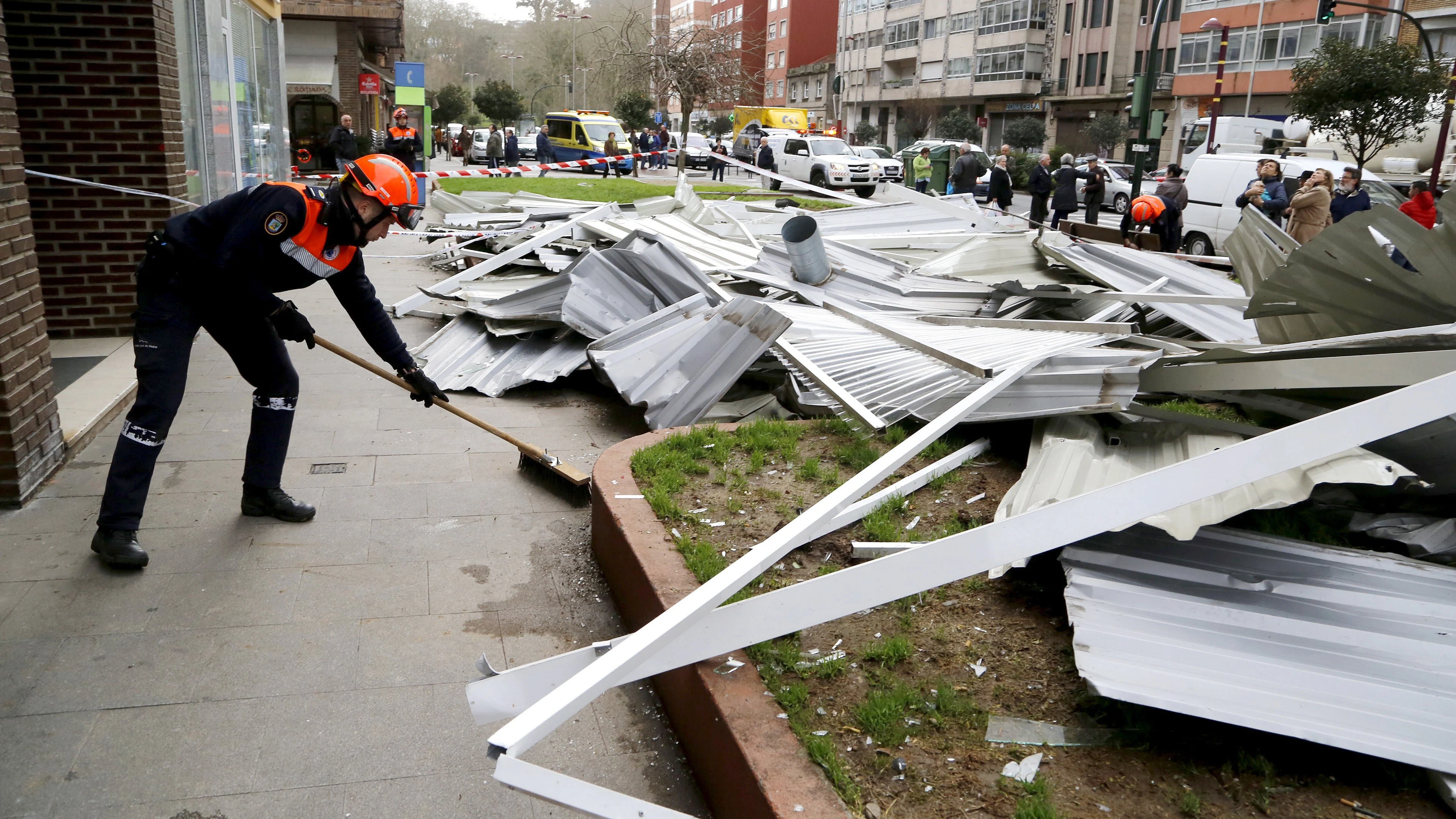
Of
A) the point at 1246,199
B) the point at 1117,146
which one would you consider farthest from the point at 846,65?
the point at 1246,199

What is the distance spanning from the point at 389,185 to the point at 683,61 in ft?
100

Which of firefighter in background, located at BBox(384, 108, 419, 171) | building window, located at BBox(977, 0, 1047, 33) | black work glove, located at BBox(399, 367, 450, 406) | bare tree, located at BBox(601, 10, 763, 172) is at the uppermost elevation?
building window, located at BBox(977, 0, 1047, 33)

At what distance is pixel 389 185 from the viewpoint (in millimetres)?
4062

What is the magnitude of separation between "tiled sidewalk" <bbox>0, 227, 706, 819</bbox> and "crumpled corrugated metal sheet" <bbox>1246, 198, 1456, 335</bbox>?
3004mm

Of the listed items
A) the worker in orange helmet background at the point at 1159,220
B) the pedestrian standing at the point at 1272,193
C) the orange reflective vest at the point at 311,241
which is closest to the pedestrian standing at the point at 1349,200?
the pedestrian standing at the point at 1272,193

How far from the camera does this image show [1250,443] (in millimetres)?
2590

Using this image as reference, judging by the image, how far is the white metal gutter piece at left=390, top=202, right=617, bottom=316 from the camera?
8984 mm

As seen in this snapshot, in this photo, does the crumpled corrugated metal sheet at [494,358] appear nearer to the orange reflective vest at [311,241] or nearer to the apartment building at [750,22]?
the orange reflective vest at [311,241]

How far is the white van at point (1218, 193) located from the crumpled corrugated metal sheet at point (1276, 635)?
553 inches

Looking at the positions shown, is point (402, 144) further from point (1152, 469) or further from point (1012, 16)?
point (1012, 16)

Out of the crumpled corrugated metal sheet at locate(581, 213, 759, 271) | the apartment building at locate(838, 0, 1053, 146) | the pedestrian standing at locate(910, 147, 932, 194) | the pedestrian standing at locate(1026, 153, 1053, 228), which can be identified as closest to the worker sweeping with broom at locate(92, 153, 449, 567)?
the crumpled corrugated metal sheet at locate(581, 213, 759, 271)

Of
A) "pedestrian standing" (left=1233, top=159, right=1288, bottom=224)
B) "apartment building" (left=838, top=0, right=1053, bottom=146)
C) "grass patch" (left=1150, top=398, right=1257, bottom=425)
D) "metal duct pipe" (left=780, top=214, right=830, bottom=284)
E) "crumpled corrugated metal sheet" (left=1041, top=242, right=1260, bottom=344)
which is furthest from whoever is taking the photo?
"apartment building" (left=838, top=0, right=1053, bottom=146)

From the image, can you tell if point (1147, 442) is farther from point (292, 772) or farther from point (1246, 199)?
point (1246, 199)

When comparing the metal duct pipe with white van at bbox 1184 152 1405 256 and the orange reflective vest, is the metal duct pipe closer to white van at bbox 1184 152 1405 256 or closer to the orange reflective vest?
the orange reflective vest
